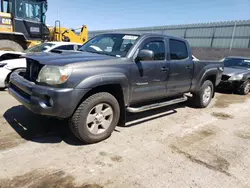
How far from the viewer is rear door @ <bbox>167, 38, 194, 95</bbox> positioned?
15.7 feet

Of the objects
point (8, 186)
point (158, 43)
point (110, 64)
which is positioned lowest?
point (8, 186)

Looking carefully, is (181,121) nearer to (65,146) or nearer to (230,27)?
(65,146)

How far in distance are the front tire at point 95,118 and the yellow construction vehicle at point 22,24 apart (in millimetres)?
7480

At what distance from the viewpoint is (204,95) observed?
6.26m

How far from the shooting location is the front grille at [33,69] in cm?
345

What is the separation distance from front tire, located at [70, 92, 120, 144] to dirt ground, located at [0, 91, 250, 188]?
0.58 ft

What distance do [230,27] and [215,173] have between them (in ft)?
75.4

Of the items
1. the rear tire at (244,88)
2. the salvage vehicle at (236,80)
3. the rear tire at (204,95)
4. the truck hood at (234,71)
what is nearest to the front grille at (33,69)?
the rear tire at (204,95)

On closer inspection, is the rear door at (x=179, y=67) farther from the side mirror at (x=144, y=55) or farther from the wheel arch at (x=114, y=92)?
the wheel arch at (x=114, y=92)

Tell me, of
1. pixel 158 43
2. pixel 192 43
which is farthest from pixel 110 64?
pixel 192 43

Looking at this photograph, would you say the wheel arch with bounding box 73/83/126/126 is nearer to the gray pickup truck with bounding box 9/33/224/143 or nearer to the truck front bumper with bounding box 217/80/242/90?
the gray pickup truck with bounding box 9/33/224/143

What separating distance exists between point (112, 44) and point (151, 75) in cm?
100

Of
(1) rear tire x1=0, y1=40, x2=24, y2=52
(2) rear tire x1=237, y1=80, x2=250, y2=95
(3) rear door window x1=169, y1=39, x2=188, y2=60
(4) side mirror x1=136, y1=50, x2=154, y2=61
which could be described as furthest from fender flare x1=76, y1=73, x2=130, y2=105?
(1) rear tire x1=0, y1=40, x2=24, y2=52

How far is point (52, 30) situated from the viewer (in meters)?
12.3
